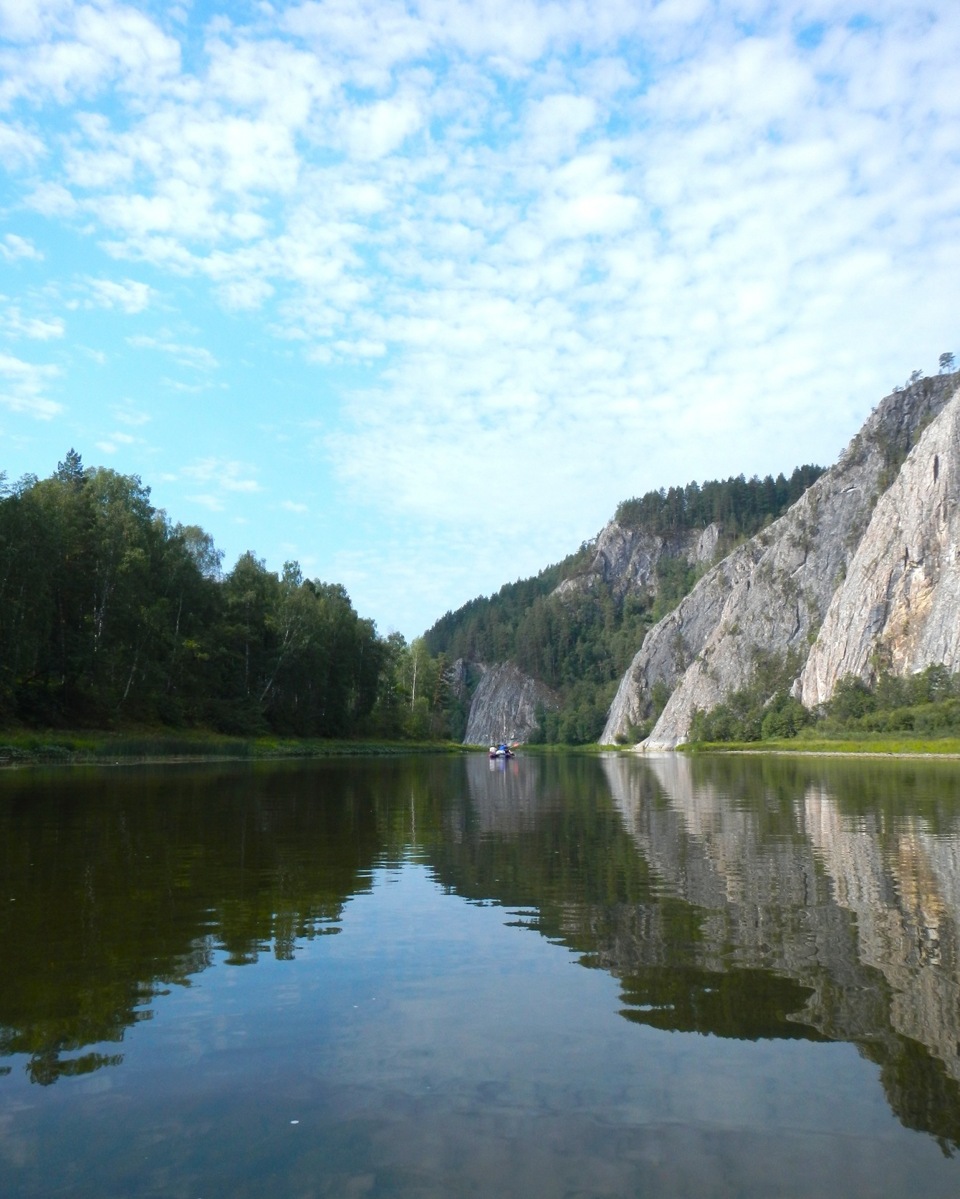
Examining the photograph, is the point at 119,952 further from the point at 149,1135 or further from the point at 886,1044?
the point at 886,1044

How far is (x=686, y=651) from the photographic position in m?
193

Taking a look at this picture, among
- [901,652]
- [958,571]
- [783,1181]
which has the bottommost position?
[783,1181]

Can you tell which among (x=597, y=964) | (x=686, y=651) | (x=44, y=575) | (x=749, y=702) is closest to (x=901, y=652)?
(x=749, y=702)

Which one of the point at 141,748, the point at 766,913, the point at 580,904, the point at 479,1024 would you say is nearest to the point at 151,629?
the point at 141,748

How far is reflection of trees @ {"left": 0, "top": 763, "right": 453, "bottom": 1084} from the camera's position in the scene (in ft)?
28.1

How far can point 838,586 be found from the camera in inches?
5842

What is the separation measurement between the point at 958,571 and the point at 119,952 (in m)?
117

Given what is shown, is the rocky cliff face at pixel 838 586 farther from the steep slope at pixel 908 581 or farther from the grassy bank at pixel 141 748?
the grassy bank at pixel 141 748

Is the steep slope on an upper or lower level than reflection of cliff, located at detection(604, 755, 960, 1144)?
upper

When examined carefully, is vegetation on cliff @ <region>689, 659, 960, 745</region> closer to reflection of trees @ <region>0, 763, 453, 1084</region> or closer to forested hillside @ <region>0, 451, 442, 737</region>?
forested hillside @ <region>0, 451, 442, 737</region>

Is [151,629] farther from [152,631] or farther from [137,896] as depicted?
[137,896]

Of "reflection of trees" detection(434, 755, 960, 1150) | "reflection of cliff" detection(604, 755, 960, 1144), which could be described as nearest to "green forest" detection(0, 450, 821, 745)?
"reflection of trees" detection(434, 755, 960, 1150)

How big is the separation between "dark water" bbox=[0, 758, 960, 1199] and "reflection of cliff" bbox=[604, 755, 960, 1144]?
6 cm

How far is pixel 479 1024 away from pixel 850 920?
626cm
